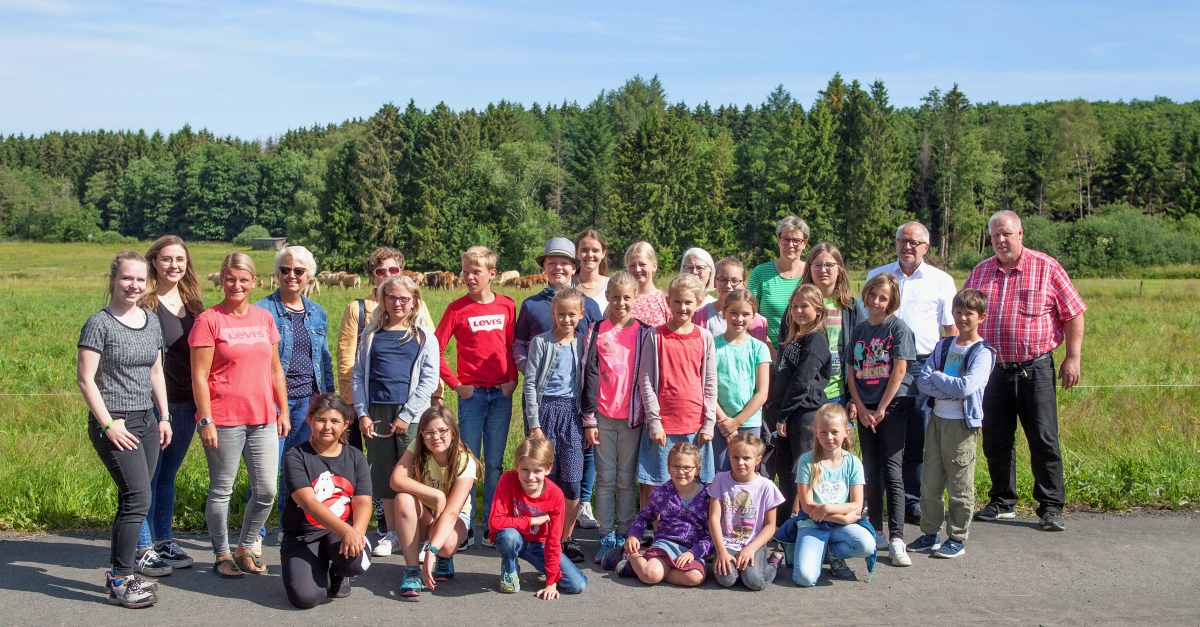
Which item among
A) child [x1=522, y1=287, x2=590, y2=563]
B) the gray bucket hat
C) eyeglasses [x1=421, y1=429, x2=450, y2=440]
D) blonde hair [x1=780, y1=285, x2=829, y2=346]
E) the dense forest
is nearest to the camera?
eyeglasses [x1=421, y1=429, x2=450, y2=440]

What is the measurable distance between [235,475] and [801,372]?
338 cm

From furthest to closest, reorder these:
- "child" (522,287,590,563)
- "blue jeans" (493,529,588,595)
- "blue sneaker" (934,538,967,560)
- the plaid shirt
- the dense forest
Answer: the dense forest
the plaid shirt
"child" (522,287,590,563)
"blue sneaker" (934,538,967,560)
"blue jeans" (493,529,588,595)

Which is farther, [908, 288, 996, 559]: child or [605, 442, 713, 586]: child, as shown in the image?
[908, 288, 996, 559]: child

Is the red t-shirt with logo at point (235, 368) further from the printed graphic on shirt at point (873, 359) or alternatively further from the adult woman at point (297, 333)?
the printed graphic on shirt at point (873, 359)

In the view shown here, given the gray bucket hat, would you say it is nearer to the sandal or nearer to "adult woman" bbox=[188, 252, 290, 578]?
"adult woman" bbox=[188, 252, 290, 578]

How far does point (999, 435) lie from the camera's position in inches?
238

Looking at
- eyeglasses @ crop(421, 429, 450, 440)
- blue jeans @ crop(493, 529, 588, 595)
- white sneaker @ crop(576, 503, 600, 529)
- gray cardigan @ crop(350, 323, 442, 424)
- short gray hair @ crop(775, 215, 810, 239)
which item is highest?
short gray hair @ crop(775, 215, 810, 239)

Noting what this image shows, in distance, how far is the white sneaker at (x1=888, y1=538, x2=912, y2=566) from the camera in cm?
502

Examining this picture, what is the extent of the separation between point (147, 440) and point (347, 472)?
106 centimetres

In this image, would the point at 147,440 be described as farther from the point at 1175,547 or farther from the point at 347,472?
the point at 1175,547

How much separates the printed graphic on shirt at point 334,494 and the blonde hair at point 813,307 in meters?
2.79

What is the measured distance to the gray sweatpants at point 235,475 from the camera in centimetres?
493

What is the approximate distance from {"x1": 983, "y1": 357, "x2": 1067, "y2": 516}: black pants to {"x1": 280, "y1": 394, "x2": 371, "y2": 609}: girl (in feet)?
13.7

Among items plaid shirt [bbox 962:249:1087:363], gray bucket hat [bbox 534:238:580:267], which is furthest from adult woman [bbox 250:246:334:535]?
plaid shirt [bbox 962:249:1087:363]
